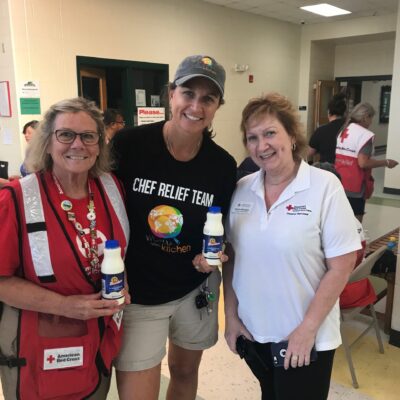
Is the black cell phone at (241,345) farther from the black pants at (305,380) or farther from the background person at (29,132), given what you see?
the background person at (29,132)

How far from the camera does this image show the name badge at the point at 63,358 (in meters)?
Result: 1.25

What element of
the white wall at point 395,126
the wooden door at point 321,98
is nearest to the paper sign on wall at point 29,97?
the white wall at point 395,126

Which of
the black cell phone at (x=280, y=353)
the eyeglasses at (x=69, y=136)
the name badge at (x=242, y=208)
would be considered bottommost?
the black cell phone at (x=280, y=353)

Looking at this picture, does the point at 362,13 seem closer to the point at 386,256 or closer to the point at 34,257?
the point at 386,256

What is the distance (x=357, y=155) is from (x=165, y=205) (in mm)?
2775

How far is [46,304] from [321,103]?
31.6 feet

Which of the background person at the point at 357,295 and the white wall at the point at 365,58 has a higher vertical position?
the white wall at the point at 365,58

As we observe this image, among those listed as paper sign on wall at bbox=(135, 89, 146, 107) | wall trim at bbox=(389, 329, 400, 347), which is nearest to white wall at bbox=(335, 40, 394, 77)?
paper sign on wall at bbox=(135, 89, 146, 107)

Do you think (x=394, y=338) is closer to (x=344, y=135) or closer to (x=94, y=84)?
(x=344, y=135)

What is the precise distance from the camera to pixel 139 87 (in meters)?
6.64

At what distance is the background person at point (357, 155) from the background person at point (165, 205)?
255cm

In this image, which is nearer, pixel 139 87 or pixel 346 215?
pixel 346 215

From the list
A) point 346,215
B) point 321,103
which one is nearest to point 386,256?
point 346,215

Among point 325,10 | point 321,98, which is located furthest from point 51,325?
point 321,98
